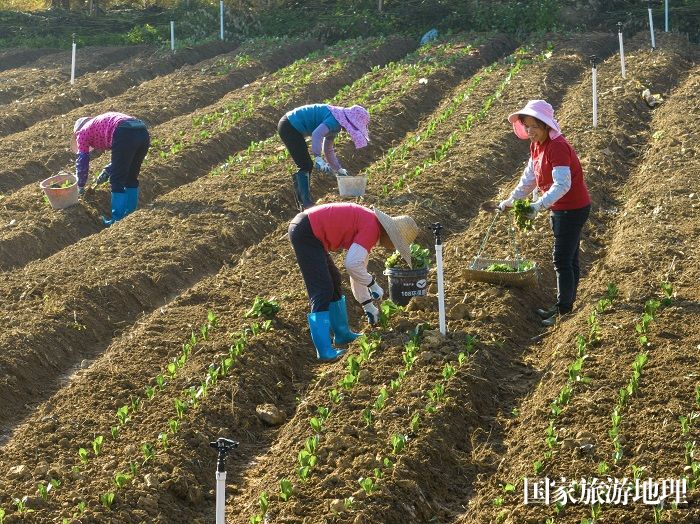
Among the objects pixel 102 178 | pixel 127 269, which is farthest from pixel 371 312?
pixel 102 178

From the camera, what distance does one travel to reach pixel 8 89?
20.1 meters

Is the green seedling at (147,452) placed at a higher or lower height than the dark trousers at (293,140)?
lower

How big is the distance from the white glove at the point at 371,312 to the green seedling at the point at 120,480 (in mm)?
2519

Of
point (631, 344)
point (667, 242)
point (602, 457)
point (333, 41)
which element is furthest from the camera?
point (333, 41)

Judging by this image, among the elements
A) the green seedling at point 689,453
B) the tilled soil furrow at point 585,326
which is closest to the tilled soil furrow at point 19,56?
the tilled soil furrow at point 585,326

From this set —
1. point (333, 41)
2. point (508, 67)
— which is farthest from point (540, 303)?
point (333, 41)

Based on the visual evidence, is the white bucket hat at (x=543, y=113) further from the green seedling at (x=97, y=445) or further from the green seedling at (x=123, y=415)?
the green seedling at (x=97, y=445)

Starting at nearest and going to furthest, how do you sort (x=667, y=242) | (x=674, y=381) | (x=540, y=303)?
(x=674, y=381), (x=540, y=303), (x=667, y=242)

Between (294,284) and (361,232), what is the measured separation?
6.39ft

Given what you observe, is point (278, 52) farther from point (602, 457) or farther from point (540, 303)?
point (602, 457)

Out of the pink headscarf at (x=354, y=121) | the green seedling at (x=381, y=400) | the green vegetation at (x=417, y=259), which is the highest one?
the pink headscarf at (x=354, y=121)

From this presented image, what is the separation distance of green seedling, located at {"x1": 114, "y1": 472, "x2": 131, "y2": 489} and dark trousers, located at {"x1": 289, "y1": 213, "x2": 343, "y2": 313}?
2092 millimetres

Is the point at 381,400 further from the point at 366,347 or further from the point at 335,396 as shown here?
the point at 366,347

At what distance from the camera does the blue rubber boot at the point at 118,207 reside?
41.1 feet
